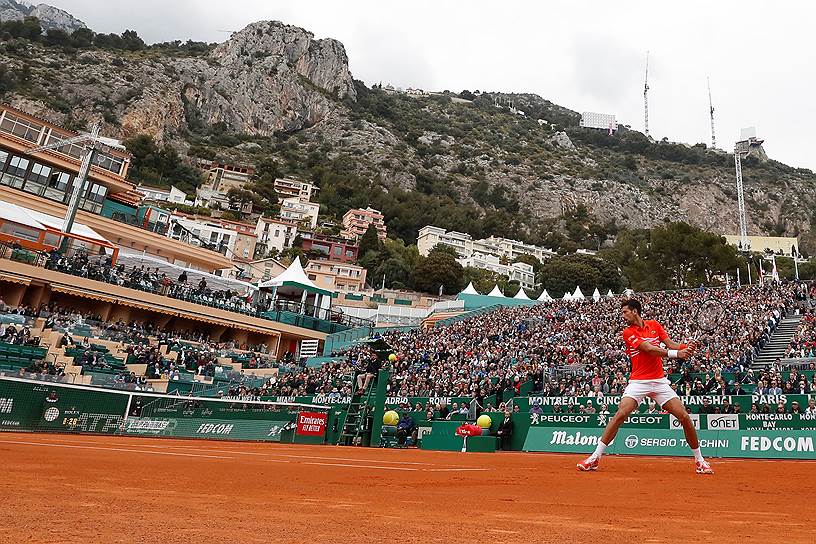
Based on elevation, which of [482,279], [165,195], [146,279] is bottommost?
[146,279]

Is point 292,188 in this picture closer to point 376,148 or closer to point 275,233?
point 275,233

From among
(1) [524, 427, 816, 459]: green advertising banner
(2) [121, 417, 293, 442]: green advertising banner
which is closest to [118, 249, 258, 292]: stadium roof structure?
(2) [121, 417, 293, 442]: green advertising banner

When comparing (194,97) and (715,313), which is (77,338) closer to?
(715,313)

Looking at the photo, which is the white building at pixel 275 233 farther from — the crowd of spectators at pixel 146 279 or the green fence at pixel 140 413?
the green fence at pixel 140 413

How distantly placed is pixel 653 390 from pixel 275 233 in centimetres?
9307

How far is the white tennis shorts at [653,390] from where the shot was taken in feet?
24.0

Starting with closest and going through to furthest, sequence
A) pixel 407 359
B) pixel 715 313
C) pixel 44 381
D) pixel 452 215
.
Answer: pixel 44 381
pixel 715 313
pixel 407 359
pixel 452 215

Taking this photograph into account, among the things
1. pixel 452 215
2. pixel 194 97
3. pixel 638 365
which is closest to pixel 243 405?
pixel 638 365

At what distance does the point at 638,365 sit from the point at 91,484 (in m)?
5.98

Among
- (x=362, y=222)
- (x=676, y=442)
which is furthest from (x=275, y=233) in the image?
(x=676, y=442)

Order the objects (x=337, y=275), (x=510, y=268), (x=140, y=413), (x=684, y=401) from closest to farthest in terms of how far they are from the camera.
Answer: (x=684, y=401) → (x=140, y=413) → (x=337, y=275) → (x=510, y=268)

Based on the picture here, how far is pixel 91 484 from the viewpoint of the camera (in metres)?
4.61

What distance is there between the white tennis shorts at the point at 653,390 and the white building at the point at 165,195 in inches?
3887

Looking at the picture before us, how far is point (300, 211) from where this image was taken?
358ft
